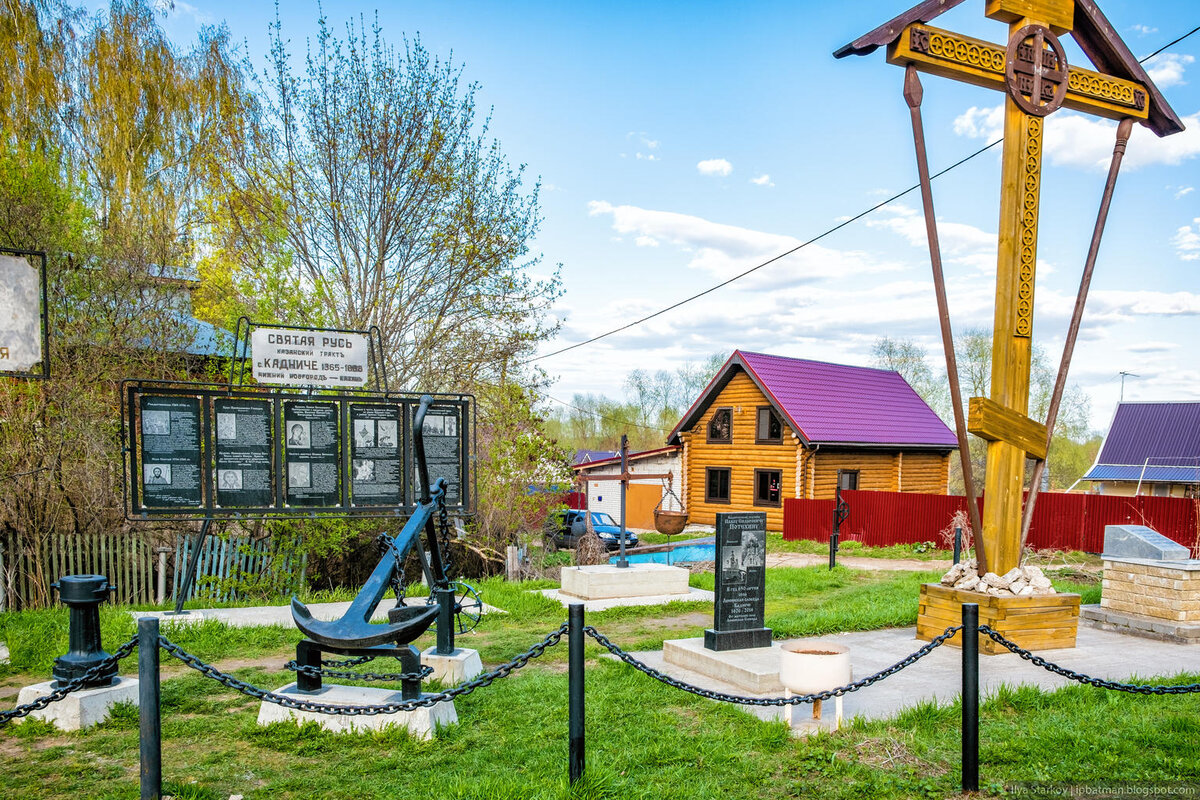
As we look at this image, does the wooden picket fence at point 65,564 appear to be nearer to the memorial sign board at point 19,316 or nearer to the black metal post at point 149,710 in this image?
the memorial sign board at point 19,316

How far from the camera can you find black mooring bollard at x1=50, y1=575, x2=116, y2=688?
5.53m

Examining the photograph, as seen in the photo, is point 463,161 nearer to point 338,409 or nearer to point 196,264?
point 196,264

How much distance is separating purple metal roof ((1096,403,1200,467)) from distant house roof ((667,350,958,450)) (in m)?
10.7

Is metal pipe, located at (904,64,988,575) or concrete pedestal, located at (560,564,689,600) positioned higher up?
metal pipe, located at (904,64,988,575)

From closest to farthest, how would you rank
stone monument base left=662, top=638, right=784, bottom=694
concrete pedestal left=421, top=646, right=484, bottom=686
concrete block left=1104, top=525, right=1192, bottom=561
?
stone monument base left=662, top=638, right=784, bottom=694
concrete pedestal left=421, top=646, right=484, bottom=686
concrete block left=1104, top=525, right=1192, bottom=561

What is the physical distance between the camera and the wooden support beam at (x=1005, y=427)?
7.83 metres

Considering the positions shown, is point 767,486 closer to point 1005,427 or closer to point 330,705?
point 1005,427

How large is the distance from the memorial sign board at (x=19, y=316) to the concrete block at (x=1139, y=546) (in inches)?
417

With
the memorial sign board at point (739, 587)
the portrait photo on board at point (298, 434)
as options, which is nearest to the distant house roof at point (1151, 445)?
the memorial sign board at point (739, 587)

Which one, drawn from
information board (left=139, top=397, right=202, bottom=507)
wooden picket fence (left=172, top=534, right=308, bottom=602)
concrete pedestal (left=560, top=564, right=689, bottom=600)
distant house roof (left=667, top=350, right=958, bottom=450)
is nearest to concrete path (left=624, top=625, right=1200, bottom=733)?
concrete pedestal (left=560, top=564, right=689, bottom=600)

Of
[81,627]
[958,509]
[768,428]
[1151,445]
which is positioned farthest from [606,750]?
[1151,445]

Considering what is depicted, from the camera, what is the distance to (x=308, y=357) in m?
9.92

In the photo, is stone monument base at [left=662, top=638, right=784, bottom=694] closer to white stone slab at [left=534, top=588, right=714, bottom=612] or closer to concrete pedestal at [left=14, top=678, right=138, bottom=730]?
white stone slab at [left=534, top=588, right=714, bottom=612]

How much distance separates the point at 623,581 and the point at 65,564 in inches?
301
